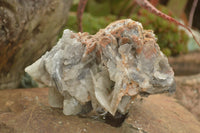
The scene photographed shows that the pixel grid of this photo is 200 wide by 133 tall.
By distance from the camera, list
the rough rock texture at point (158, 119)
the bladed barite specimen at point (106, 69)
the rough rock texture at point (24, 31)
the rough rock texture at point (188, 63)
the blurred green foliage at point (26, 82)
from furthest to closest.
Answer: the rough rock texture at point (188, 63)
the blurred green foliage at point (26, 82)
the rough rock texture at point (24, 31)
the rough rock texture at point (158, 119)
the bladed barite specimen at point (106, 69)

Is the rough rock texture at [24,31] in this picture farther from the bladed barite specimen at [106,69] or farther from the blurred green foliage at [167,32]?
the blurred green foliage at [167,32]

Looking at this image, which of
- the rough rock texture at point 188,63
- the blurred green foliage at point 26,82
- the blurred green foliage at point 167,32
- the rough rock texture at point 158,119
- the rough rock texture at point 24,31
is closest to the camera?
the rough rock texture at point 158,119

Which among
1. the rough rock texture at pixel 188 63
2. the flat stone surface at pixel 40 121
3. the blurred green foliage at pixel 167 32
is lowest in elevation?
the rough rock texture at pixel 188 63

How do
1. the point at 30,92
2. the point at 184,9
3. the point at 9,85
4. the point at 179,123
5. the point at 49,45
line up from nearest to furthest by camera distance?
the point at 179,123
the point at 30,92
the point at 9,85
the point at 49,45
the point at 184,9

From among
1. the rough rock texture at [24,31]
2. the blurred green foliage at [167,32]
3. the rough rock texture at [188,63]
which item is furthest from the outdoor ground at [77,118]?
the rough rock texture at [188,63]

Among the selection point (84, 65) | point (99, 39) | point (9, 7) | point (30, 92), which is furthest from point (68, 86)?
point (9, 7)

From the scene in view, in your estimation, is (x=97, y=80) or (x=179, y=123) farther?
(x=179, y=123)

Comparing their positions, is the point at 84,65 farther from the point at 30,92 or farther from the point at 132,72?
the point at 30,92

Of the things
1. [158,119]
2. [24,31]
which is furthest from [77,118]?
[24,31]
